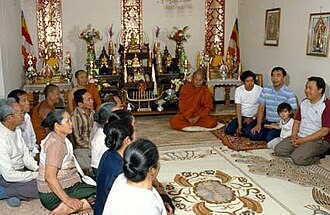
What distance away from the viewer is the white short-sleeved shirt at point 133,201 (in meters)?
1.76

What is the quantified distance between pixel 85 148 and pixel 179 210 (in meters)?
1.41

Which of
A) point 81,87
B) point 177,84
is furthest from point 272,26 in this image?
point 81,87

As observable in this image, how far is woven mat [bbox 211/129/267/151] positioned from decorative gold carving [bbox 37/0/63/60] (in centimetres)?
359

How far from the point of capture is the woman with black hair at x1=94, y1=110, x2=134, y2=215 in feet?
7.39

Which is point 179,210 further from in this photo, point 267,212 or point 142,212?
point 142,212

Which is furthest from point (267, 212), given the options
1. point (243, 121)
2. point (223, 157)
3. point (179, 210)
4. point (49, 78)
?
point (49, 78)

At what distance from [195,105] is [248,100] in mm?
880

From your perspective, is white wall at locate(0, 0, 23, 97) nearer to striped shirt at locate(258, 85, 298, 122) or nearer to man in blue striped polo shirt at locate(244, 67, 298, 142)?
man in blue striped polo shirt at locate(244, 67, 298, 142)

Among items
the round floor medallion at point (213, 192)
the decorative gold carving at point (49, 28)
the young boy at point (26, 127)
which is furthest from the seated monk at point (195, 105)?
the decorative gold carving at point (49, 28)

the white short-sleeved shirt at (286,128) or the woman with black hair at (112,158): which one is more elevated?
the woman with black hair at (112,158)

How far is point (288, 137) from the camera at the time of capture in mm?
4699

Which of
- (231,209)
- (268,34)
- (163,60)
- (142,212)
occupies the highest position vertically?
(268,34)

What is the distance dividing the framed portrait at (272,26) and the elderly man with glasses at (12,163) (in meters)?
4.57

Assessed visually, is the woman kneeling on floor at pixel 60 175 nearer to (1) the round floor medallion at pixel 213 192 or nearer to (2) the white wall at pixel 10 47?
(1) the round floor medallion at pixel 213 192
